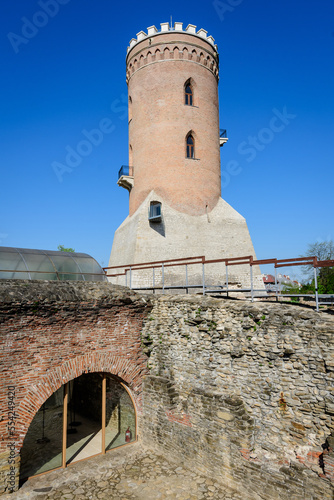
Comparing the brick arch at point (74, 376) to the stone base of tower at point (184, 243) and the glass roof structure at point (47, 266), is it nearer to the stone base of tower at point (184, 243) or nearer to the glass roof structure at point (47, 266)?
the glass roof structure at point (47, 266)

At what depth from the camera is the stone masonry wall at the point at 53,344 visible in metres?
7.72

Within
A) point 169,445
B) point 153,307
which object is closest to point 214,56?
point 153,307

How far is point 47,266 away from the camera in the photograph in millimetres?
13266

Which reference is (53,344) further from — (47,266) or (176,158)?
(176,158)

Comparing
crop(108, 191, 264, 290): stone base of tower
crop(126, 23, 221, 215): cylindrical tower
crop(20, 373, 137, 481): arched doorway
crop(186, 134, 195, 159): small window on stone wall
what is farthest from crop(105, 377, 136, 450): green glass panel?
crop(186, 134, 195, 159): small window on stone wall

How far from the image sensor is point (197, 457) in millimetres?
8523

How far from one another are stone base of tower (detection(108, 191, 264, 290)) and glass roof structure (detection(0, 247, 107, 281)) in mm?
2026

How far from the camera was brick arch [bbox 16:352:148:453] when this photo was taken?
7.95 meters

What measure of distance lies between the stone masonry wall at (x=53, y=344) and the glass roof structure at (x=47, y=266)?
3918 mm

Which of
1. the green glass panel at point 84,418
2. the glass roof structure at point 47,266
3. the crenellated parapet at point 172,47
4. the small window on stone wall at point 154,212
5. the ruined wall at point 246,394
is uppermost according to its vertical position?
the crenellated parapet at point 172,47

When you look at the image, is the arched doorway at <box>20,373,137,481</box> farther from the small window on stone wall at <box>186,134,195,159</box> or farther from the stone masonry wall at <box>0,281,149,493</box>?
the small window on stone wall at <box>186,134,195,159</box>

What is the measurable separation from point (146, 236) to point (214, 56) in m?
11.0

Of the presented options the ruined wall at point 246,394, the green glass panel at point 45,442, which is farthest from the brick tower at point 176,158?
the green glass panel at point 45,442

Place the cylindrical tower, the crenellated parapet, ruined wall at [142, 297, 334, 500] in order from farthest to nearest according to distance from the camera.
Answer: the crenellated parapet
the cylindrical tower
ruined wall at [142, 297, 334, 500]
